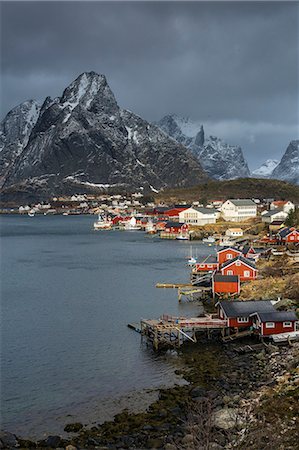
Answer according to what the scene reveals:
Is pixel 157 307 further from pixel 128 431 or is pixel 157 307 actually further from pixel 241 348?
pixel 128 431

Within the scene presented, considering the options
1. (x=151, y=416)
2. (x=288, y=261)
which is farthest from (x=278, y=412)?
(x=288, y=261)

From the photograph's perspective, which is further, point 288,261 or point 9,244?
point 9,244

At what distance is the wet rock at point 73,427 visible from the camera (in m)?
17.0

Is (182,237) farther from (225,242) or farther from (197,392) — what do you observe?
(197,392)

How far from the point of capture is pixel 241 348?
23719 millimetres

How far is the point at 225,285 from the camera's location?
110 ft

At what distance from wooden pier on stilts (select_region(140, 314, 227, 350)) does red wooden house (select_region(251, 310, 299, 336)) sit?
1820mm

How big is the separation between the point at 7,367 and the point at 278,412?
11471 millimetres

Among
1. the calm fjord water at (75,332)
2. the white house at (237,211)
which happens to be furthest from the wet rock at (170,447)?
the white house at (237,211)

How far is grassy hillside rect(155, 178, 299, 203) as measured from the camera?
459 feet

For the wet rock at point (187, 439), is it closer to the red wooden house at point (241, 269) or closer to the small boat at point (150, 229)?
the red wooden house at point (241, 269)

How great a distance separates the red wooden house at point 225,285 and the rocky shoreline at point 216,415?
10.7m

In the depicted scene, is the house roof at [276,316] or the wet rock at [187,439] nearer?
the wet rock at [187,439]

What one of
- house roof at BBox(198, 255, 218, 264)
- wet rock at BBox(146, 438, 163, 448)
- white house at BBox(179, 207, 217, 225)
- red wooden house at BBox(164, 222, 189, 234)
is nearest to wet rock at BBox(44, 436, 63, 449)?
wet rock at BBox(146, 438, 163, 448)
